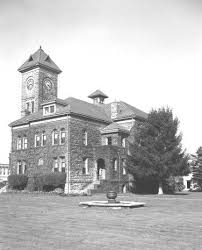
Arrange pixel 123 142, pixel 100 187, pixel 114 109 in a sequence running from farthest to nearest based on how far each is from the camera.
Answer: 1. pixel 114 109
2. pixel 123 142
3. pixel 100 187

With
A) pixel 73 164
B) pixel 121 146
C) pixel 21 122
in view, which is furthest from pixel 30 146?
pixel 121 146

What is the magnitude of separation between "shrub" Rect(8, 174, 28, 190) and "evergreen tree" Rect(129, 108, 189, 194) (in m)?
13.9

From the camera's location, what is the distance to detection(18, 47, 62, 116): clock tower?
51406 mm

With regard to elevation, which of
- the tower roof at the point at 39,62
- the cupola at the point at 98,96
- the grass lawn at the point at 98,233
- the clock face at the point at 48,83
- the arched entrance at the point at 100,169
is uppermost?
the tower roof at the point at 39,62

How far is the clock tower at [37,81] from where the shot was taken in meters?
51.4

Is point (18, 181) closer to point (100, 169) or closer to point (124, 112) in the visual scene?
point (100, 169)

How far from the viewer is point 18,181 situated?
44500mm

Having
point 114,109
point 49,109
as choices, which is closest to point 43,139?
point 49,109

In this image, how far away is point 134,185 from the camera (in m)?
45.8

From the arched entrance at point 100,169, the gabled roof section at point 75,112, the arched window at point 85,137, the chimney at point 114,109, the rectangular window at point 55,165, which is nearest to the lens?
the rectangular window at point 55,165

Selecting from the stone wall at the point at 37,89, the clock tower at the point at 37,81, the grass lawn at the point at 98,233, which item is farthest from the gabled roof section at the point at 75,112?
the grass lawn at the point at 98,233

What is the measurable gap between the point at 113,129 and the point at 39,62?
1578cm

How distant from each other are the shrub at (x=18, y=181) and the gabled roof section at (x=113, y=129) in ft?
38.2

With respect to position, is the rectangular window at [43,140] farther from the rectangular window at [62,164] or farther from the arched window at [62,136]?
the rectangular window at [62,164]
